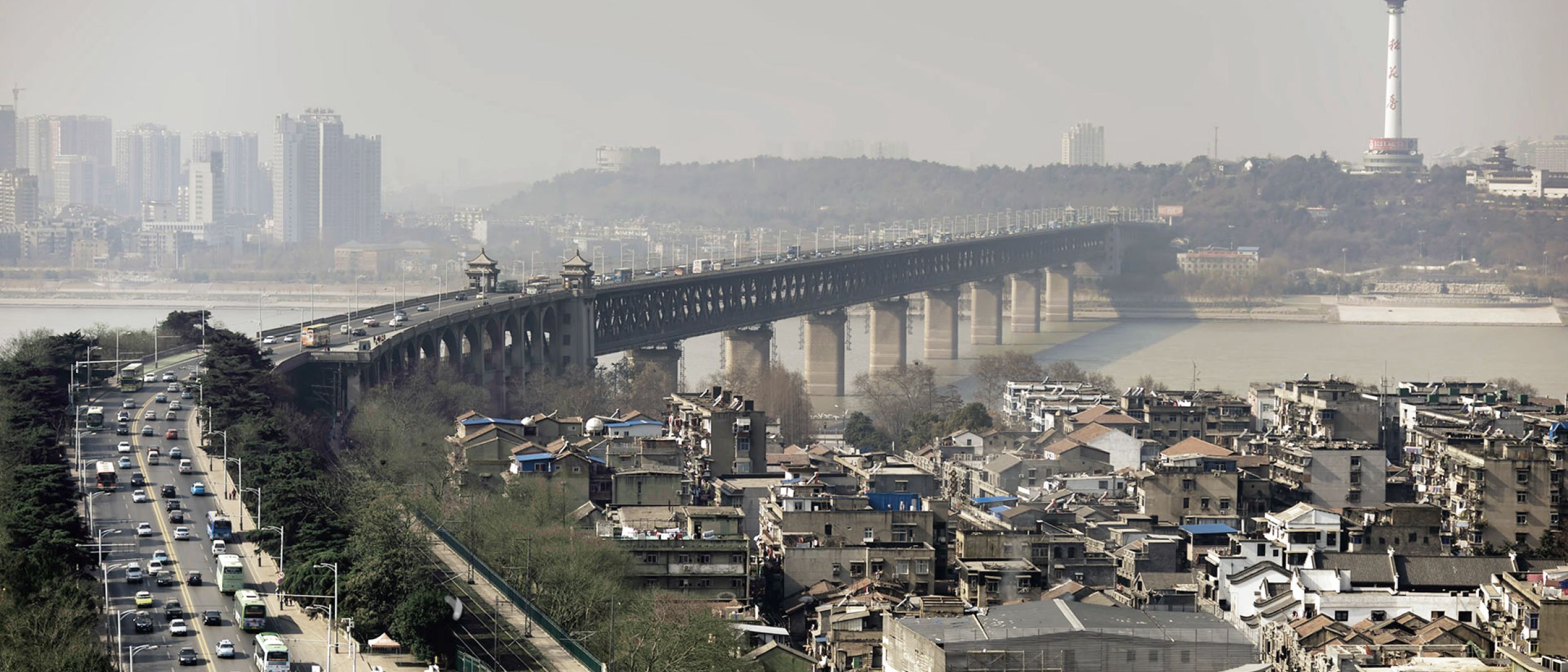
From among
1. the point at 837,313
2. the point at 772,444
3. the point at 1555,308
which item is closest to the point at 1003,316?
the point at 1555,308

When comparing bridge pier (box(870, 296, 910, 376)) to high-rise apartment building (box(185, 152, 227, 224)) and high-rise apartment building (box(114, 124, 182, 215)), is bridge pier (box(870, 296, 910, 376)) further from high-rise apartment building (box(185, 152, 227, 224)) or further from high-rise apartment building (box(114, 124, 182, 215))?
high-rise apartment building (box(114, 124, 182, 215))

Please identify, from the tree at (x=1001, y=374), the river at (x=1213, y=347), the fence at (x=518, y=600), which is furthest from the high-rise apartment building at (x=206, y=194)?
the fence at (x=518, y=600)

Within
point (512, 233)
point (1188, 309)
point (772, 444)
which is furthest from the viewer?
point (512, 233)

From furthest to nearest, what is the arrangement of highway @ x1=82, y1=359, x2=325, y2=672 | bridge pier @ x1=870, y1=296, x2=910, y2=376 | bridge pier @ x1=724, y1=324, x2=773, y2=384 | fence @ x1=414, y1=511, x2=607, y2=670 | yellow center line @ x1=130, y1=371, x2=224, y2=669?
bridge pier @ x1=870, y1=296, x2=910, y2=376 < bridge pier @ x1=724, y1=324, x2=773, y2=384 < fence @ x1=414, y1=511, x2=607, y2=670 < highway @ x1=82, y1=359, x2=325, y2=672 < yellow center line @ x1=130, y1=371, x2=224, y2=669

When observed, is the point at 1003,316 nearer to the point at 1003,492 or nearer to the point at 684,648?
the point at 1003,492

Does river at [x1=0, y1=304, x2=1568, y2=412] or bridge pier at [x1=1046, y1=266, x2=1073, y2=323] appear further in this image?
bridge pier at [x1=1046, y1=266, x2=1073, y2=323]

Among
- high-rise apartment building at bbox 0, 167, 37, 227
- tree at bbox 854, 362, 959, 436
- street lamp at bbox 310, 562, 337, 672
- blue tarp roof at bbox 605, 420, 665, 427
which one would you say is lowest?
tree at bbox 854, 362, 959, 436

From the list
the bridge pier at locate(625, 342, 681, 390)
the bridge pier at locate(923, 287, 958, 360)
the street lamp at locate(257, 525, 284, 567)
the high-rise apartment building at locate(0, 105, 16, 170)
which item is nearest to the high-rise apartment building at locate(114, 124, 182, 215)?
the high-rise apartment building at locate(0, 105, 16, 170)
